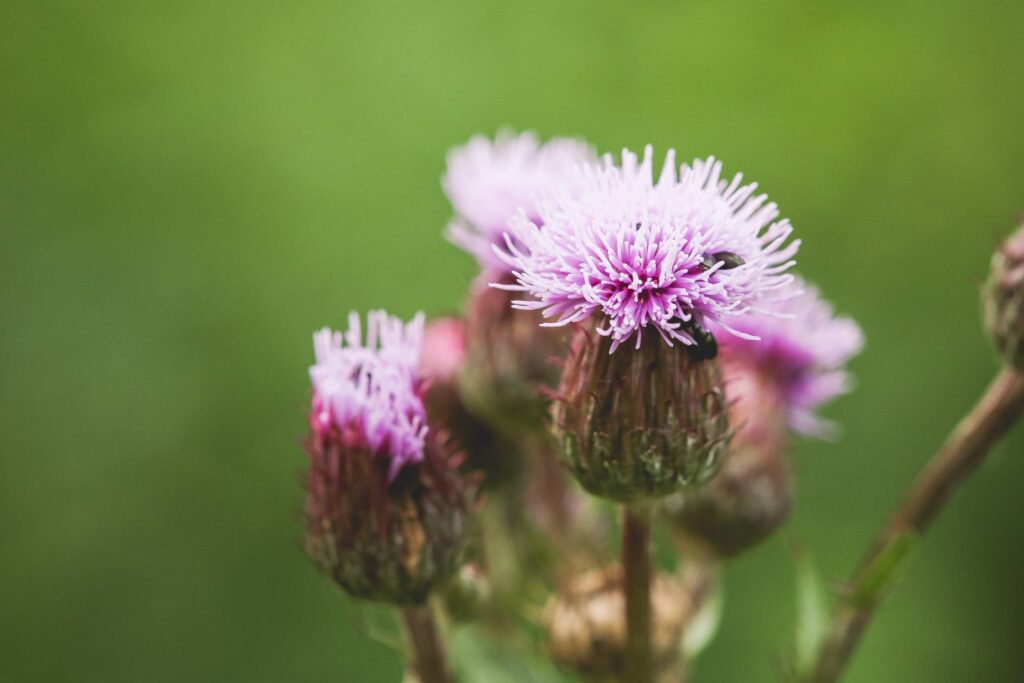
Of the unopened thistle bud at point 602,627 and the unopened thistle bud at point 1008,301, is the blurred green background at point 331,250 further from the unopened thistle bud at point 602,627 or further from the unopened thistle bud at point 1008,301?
the unopened thistle bud at point 1008,301

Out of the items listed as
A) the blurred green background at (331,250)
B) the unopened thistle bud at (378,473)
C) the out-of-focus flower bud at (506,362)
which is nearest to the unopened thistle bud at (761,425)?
the out-of-focus flower bud at (506,362)

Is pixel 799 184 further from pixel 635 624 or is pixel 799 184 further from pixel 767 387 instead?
pixel 635 624

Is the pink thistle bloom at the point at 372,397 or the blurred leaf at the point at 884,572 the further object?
the blurred leaf at the point at 884,572

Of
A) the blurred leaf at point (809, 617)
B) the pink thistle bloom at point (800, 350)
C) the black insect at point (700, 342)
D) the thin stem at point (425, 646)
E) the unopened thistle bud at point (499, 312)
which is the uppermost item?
the unopened thistle bud at point (499, 312)

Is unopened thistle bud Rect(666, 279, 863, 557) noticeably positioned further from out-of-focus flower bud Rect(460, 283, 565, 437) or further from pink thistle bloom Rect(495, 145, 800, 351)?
pink thistle bloom Rect(495, 145, 800, 351)

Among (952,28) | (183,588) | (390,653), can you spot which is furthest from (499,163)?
(952,28)

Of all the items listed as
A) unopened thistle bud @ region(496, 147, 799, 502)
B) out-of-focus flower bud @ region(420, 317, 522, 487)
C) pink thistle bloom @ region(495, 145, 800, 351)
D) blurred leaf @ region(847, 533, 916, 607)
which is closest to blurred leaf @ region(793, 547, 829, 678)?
blurred leaf @ region(847, 533, 916, 607)

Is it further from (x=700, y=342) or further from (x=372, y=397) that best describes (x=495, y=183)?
(x=700, y=342)

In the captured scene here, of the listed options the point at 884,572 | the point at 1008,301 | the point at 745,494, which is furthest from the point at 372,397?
the point at 1008,301
